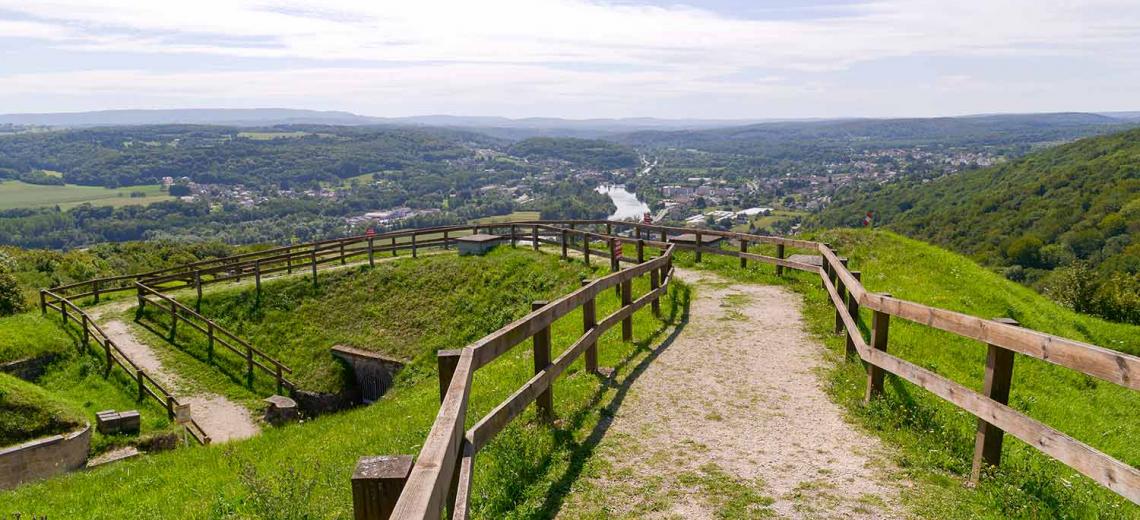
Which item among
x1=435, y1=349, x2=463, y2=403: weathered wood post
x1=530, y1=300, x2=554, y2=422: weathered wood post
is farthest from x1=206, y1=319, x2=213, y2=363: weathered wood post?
x1=435, y1=349, x2=463, y2=403: weathered wood post

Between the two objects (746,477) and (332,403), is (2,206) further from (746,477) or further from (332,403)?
(746,477)

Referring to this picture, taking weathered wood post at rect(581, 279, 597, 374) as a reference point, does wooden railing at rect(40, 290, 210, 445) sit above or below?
below

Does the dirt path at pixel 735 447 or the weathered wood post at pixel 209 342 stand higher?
the dirt path at pixel 735 447

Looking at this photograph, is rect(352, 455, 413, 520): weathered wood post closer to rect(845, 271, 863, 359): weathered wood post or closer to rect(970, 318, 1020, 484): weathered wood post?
rect(970, 318, 1020, 484): weathered wood post

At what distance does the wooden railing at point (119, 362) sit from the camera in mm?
14841

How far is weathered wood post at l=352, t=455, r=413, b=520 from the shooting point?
307cm

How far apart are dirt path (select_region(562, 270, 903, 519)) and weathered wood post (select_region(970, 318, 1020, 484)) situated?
69 cm

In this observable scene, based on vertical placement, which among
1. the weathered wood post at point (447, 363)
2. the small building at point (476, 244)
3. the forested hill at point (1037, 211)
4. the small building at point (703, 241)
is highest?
the weathered wood post at point (447, 363)

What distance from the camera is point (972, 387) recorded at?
360 inches

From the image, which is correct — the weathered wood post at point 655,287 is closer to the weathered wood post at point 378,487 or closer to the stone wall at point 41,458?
the weathered wood post at point 378,487

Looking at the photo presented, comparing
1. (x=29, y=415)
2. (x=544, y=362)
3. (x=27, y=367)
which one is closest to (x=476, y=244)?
(x=27, y=367)

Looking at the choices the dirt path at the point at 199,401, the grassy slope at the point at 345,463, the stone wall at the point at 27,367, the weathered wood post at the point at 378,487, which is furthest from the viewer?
the stone wall at the point at 27,367

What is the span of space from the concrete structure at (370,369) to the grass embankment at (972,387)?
30.9 feet

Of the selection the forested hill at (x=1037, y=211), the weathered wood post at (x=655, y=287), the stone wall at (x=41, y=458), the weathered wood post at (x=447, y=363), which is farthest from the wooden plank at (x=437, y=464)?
the forested hill at (x=1037, y=211)
